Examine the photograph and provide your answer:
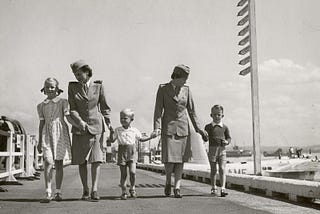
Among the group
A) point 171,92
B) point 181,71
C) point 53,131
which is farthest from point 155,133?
point 53,131

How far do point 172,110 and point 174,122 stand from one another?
0.63 ft

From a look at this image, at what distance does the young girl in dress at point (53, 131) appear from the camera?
259 inches

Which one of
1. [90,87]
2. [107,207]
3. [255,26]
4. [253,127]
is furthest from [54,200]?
[255,26]

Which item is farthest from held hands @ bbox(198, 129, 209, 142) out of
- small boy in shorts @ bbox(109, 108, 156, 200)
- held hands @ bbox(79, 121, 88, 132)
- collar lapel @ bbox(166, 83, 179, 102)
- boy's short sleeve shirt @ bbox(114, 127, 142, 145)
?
held hands @ bbox(79, 121, 88, 132)

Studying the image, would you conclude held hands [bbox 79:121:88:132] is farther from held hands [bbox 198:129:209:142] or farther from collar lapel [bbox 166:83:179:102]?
held hands [bbox 198:129:209:142]

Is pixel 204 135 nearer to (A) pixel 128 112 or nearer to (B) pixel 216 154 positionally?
(B) pixel 216 154

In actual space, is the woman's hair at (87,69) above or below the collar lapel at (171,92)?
above

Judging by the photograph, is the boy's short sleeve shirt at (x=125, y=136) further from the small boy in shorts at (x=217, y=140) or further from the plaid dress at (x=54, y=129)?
the small boy in shorts at (x=217, y=140)

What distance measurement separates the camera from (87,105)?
6656 millimetres

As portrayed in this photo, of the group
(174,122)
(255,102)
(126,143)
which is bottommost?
(126,143)

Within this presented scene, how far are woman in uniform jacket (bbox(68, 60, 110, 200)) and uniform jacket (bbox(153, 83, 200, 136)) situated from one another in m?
0.96

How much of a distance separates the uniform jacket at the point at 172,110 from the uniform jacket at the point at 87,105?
0.97 m

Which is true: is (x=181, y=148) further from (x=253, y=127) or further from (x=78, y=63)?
(x=253, y=127)

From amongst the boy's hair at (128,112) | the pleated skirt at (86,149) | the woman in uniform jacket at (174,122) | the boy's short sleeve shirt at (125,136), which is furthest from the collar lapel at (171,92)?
the pleated skirt at (86,149)
